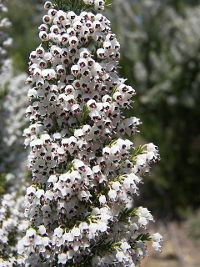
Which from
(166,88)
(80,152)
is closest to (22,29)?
(166,88)

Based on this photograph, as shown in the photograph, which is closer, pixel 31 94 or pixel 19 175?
pixel 31 94

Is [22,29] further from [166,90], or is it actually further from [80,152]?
[80,152]

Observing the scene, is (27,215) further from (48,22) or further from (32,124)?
(48,22)

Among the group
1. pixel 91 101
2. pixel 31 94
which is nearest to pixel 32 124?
pixel 31 94

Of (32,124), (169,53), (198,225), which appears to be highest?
(169,53)

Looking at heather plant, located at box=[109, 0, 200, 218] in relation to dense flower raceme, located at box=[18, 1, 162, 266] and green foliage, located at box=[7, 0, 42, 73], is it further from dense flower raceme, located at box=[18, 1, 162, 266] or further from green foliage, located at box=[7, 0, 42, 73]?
dense flower raceme, located at box=[18, 1, 162, 266]

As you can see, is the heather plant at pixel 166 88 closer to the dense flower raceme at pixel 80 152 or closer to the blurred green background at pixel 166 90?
the blurred green background at pixel 166 90

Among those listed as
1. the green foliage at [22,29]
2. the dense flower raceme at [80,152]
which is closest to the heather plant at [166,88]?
the green foliage at [22,29]

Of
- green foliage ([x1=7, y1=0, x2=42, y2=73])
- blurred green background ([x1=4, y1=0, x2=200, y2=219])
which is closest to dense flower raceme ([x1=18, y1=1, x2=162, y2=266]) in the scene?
blurred green background ([x1=4, y1=0, x2=200, y2=219])
